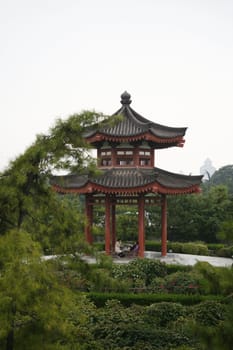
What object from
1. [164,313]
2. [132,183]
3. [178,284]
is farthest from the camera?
[132,183]

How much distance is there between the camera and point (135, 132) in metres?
18.7

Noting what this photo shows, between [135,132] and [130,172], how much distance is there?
5.76ft

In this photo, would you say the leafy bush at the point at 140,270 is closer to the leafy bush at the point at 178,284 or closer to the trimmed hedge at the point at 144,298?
the leafy bush at the point at 178,284

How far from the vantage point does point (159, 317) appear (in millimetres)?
11844

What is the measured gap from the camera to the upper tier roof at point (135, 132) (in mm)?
18297

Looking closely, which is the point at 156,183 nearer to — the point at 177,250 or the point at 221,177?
the point at 177,250

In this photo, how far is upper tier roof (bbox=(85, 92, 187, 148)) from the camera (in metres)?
18.3

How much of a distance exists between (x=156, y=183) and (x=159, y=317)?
670 cm

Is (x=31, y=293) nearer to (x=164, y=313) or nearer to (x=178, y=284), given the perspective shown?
(x=164, y=313)

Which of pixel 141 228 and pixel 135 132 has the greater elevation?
pixel 135 132

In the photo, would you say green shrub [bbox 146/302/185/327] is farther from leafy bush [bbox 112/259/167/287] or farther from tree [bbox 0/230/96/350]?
tree [bbox 0/230/96/350]

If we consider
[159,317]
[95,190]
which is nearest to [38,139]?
[159,317]

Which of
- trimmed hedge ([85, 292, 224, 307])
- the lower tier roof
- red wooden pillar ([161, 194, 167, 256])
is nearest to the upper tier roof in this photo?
the lower tier roof

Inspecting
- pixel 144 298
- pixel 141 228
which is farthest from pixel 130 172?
pixel 144 298
